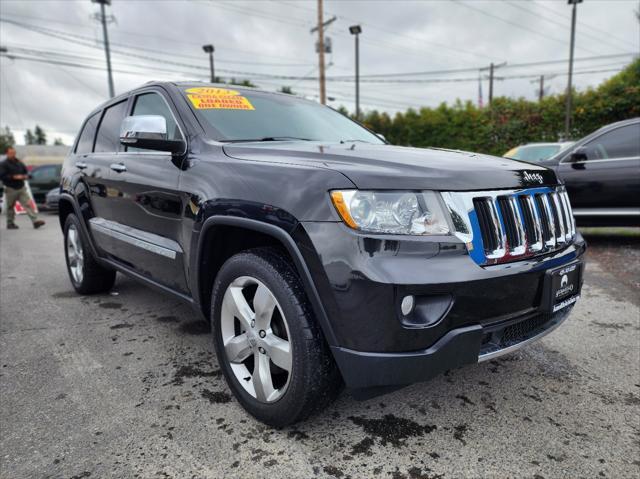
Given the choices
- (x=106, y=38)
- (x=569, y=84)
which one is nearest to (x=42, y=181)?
(x=106, y=38)

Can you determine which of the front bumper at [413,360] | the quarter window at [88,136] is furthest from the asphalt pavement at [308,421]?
the quarter window at [88,136]

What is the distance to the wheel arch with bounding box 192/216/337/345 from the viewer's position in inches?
68.3

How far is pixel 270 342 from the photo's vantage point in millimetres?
1940

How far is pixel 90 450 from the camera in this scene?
6.22 ft

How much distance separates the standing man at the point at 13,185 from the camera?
32.9 ft

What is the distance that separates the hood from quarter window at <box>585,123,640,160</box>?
4.27 meters

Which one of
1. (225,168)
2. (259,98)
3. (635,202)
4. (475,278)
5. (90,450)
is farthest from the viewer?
(635,202)

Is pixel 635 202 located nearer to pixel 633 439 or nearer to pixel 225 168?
pixel 633 439

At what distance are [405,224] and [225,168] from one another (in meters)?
0.97

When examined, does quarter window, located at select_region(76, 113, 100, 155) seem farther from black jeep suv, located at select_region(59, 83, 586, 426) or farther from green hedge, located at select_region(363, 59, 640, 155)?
green hedge, located at select_region(363, 59, 640, 155)

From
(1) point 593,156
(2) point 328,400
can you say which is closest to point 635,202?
(1) point 593,156

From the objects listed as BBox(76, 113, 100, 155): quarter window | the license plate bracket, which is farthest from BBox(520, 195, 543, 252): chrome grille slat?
BBox(76, 113, 100, 155): quarter window

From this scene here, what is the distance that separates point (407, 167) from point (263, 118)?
4.55 ft

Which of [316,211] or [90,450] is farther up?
[316,211]
